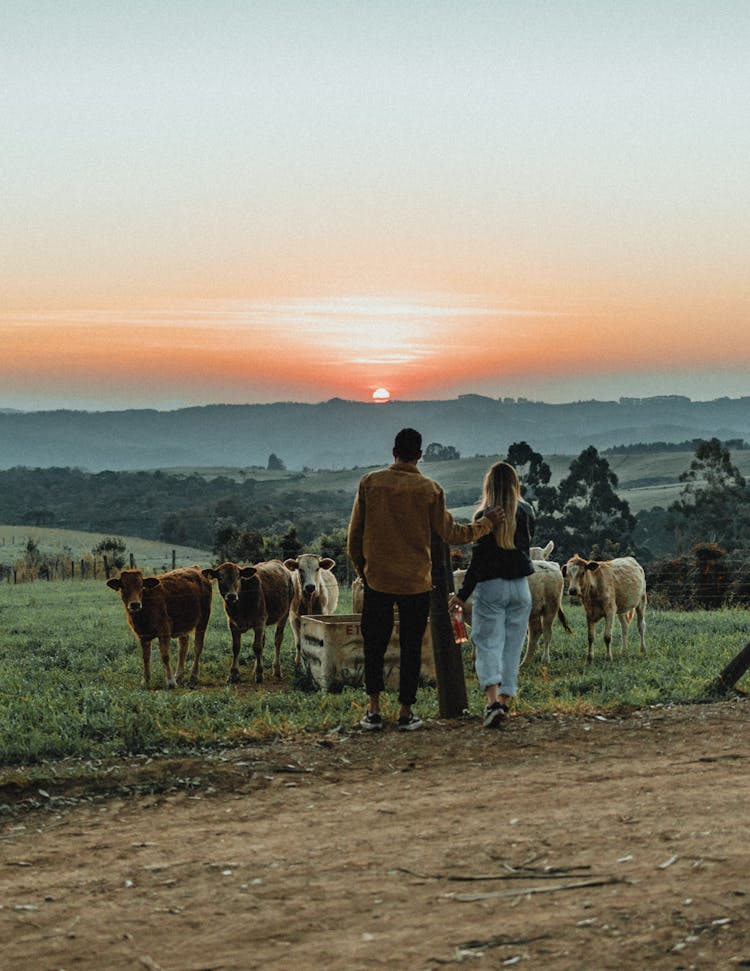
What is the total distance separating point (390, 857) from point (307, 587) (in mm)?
10340

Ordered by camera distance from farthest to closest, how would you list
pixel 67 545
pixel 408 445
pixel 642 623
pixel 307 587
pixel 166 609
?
pixel 67 545 → pixel 642 623 → pixel 307 587 → pixel 166 609 → pixel 408 445

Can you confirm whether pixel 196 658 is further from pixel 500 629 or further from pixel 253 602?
pixel 500 629

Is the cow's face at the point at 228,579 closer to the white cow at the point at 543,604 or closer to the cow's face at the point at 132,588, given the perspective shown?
the cow's face at the point at 132,588

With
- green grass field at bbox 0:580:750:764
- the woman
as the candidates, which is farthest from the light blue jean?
green grass field at bbox 0:580:750:764

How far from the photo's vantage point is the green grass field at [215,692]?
35.1 feet

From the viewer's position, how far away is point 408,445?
10.5 m

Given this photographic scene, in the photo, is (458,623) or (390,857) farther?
(458,623)

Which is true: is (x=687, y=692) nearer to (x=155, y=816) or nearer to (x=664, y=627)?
(x=155, y=816)

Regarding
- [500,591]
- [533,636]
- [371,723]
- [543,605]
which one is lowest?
[533,636]

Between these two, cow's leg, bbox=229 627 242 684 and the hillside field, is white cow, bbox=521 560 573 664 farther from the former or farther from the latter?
the hillside field

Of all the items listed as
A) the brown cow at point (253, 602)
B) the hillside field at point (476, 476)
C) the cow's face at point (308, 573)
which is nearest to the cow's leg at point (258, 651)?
the brown cow at point (253, 602)

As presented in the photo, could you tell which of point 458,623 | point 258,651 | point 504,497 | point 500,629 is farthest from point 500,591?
point 258,651

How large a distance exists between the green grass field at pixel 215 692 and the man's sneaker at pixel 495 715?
84 centimetres

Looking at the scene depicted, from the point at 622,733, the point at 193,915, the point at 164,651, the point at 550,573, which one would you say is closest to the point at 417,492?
the point at 622,733
